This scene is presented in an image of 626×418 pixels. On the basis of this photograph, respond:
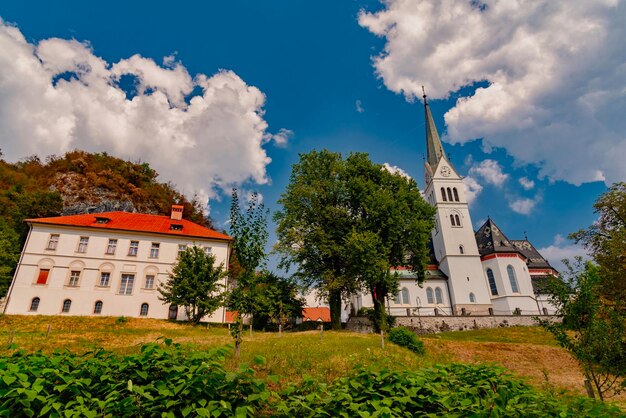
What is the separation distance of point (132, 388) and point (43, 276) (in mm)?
40467

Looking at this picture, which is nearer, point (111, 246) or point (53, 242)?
point (53, 242)

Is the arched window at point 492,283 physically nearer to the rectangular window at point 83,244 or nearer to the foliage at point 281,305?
the foliage at point 281,305

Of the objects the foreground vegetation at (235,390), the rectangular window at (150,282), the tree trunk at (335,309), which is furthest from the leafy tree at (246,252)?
the rectangular window at (150,282)

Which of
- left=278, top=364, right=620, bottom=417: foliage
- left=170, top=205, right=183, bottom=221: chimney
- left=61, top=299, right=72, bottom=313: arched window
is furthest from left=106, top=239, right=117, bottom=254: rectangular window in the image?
left=278, top=364, right=620, bottom=417: foliage

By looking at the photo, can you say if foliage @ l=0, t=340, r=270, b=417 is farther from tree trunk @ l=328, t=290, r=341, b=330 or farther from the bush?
tree trunk @ l=328, t=290, r=341, b=330

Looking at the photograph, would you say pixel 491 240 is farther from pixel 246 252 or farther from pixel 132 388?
pixel 132 388

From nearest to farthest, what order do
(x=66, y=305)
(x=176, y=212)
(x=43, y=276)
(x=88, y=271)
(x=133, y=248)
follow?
(x=66, y=305)
(x=43, y=276)
(x=88, y=271)
(x=133, y=248)
(x=176, y=212)

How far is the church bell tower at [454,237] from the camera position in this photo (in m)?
48.2

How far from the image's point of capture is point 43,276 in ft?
113

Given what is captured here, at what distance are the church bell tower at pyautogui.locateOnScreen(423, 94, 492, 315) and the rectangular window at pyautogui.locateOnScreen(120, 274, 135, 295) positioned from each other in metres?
41.7

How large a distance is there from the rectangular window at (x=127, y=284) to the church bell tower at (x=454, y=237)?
1640 inches

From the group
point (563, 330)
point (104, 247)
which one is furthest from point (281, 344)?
point (104, 247)

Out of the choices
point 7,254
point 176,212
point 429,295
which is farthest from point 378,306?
point 7,254

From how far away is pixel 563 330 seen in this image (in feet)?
37.8
